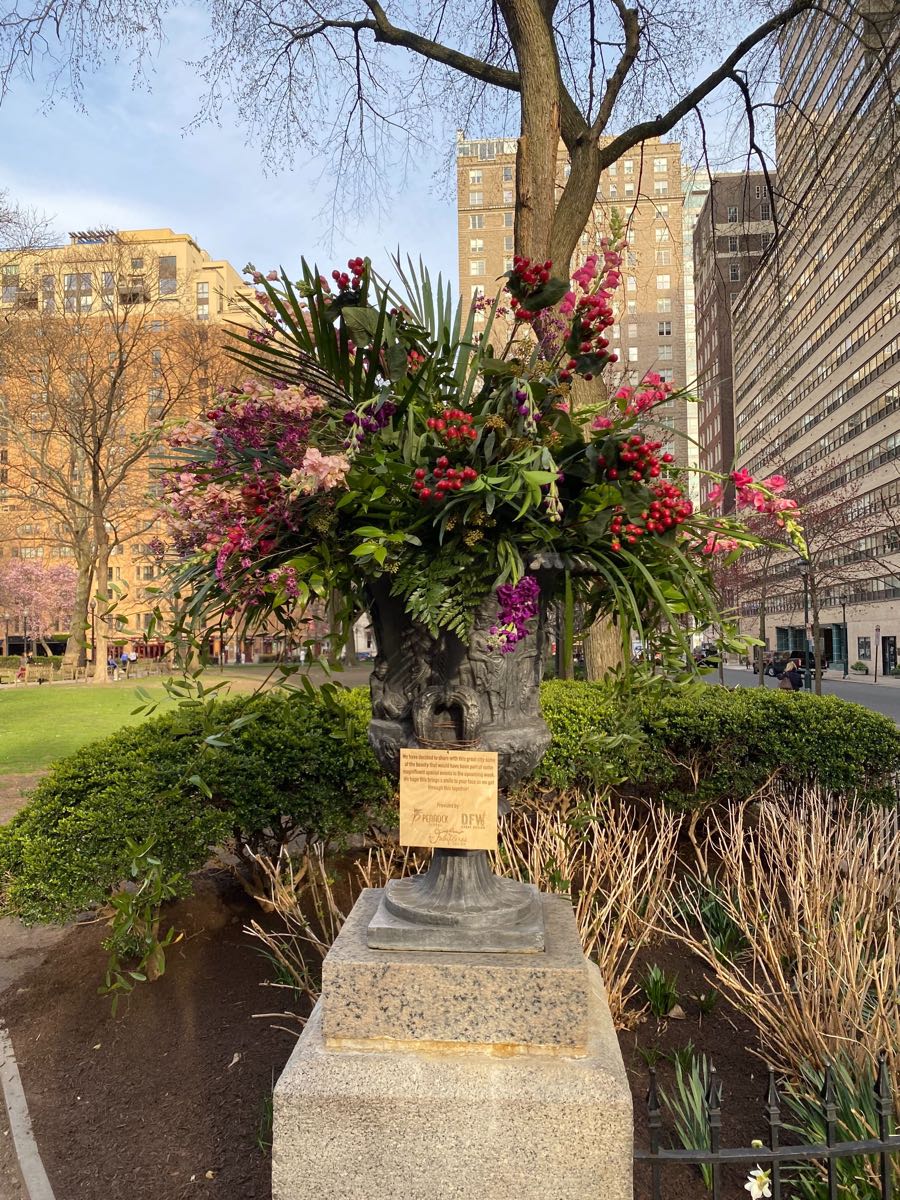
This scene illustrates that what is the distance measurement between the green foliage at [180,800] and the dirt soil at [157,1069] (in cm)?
49

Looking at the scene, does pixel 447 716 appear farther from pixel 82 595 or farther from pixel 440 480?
pixel 82 595

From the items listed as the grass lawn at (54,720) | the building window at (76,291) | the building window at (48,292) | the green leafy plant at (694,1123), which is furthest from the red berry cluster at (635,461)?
the building window at (76,291)

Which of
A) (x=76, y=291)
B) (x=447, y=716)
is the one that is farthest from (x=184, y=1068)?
(x=76, y=291)

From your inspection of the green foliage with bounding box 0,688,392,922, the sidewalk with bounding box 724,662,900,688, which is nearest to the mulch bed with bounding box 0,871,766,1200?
the green foliage with bounding box 0,688,392,922

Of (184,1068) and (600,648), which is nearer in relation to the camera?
(184,1068)

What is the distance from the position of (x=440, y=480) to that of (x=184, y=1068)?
2769 mm

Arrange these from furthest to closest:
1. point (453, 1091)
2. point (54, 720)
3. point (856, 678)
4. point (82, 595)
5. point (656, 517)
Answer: point (856, 678) → point (82, 595) → point (54, 720) → point (656, 517) → point (453, 1091)

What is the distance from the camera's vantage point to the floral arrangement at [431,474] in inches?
72.4

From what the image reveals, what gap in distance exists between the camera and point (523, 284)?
1.95 metres

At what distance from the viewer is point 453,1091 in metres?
1.76

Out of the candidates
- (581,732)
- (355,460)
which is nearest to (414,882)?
(355,460)

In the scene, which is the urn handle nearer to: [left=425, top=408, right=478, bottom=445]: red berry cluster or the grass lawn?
[left=425, top=408, right=478, bottom=445]: red berry cluster

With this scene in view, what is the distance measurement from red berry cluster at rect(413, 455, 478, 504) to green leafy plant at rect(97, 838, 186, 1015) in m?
1.18

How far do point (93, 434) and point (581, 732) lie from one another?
2363 centimetres
